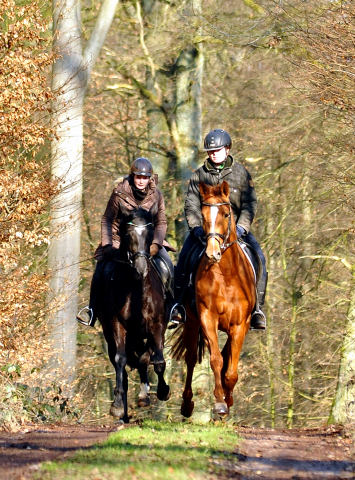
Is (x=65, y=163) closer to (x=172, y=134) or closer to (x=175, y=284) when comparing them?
(x=175, y=284)

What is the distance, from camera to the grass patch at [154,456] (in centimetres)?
571

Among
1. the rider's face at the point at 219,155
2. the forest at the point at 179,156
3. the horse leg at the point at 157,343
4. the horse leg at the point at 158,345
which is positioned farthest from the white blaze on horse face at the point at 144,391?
the rider's face at the point at 219,155

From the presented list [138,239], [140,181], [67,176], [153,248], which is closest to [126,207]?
[140,181]

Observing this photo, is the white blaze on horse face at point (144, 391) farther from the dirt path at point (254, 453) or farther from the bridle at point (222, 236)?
the bridle at point (222, 236)

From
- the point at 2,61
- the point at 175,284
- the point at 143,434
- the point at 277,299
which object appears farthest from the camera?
the point at 277,299

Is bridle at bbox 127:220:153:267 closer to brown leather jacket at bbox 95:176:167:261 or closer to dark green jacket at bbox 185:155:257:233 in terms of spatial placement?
brown leather jacket at bbox 95:176:167:261

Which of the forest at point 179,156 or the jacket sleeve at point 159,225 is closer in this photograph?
the jacket sleeve at point 159,225

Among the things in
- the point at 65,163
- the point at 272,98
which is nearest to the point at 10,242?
the point at 65,163

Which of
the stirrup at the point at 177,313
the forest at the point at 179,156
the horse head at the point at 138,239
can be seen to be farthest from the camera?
the forest at the point at 179,156

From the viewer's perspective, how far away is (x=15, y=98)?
40.9 ft

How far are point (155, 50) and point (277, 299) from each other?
25.6 ft

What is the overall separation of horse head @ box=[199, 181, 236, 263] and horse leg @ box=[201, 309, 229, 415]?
0.85 meters

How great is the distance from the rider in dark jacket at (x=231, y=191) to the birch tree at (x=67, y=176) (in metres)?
4.66

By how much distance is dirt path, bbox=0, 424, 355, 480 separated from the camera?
244 inches
